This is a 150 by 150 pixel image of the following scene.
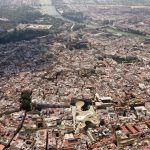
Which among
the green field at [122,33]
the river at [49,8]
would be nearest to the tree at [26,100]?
the green field at [122,33]

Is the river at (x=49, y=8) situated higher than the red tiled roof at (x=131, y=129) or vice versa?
the river at (x=49, y=8)

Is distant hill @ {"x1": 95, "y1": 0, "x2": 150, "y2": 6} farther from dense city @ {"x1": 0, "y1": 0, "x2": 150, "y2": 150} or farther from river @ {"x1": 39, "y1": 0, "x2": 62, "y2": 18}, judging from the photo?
dense city @ {"x1": 0, "y1": 0, "x2": 150, "y2": 150}

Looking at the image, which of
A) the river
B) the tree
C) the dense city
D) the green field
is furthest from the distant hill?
the tree

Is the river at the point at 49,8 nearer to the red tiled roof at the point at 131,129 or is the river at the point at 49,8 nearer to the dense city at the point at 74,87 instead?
the dense city at the point at 74,87

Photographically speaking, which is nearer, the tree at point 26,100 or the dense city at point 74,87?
the dense city at point 74,87

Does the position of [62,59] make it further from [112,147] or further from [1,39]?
[112,147]

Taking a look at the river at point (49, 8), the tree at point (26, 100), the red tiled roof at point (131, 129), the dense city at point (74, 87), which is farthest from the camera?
the river at point (49, 8)

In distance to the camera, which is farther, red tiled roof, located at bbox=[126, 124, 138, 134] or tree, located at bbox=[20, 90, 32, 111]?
tree, located at bbox=[20, 90, 32, 111]
